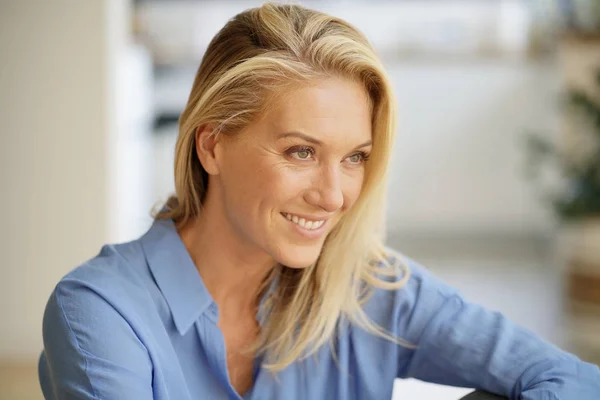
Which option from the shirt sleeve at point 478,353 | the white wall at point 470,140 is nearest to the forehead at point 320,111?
the shirt sleeve at point 478,353

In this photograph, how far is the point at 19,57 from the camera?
10.6ft

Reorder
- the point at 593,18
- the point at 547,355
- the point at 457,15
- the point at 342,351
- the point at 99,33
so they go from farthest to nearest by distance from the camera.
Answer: the point at 457,15
the point at 593,18
the point at 99,33
the point at 342,351
the point at 547,355

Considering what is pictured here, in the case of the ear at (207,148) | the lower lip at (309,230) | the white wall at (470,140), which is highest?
the ear at (207,148)

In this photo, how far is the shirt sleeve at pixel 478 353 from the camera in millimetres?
1388

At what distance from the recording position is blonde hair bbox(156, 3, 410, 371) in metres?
1.37

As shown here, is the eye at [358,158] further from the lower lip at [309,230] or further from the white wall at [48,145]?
the white wall at [48,145]

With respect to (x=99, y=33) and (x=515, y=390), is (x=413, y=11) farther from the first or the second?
(x=515, y=390)

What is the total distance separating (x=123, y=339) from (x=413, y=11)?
4.85 metres

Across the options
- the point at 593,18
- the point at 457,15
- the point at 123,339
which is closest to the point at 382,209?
the point at 123,339

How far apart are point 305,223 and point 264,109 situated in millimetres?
189

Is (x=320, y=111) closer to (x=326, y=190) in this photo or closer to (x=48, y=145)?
(x=326, y=190)

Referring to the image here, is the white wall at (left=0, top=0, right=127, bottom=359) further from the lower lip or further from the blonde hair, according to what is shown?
the lower lip

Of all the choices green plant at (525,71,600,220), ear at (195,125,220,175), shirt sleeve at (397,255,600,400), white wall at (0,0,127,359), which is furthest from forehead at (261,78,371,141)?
green plant at (525,71,600,220)

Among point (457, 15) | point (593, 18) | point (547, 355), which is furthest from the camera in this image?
point (457, 15)
